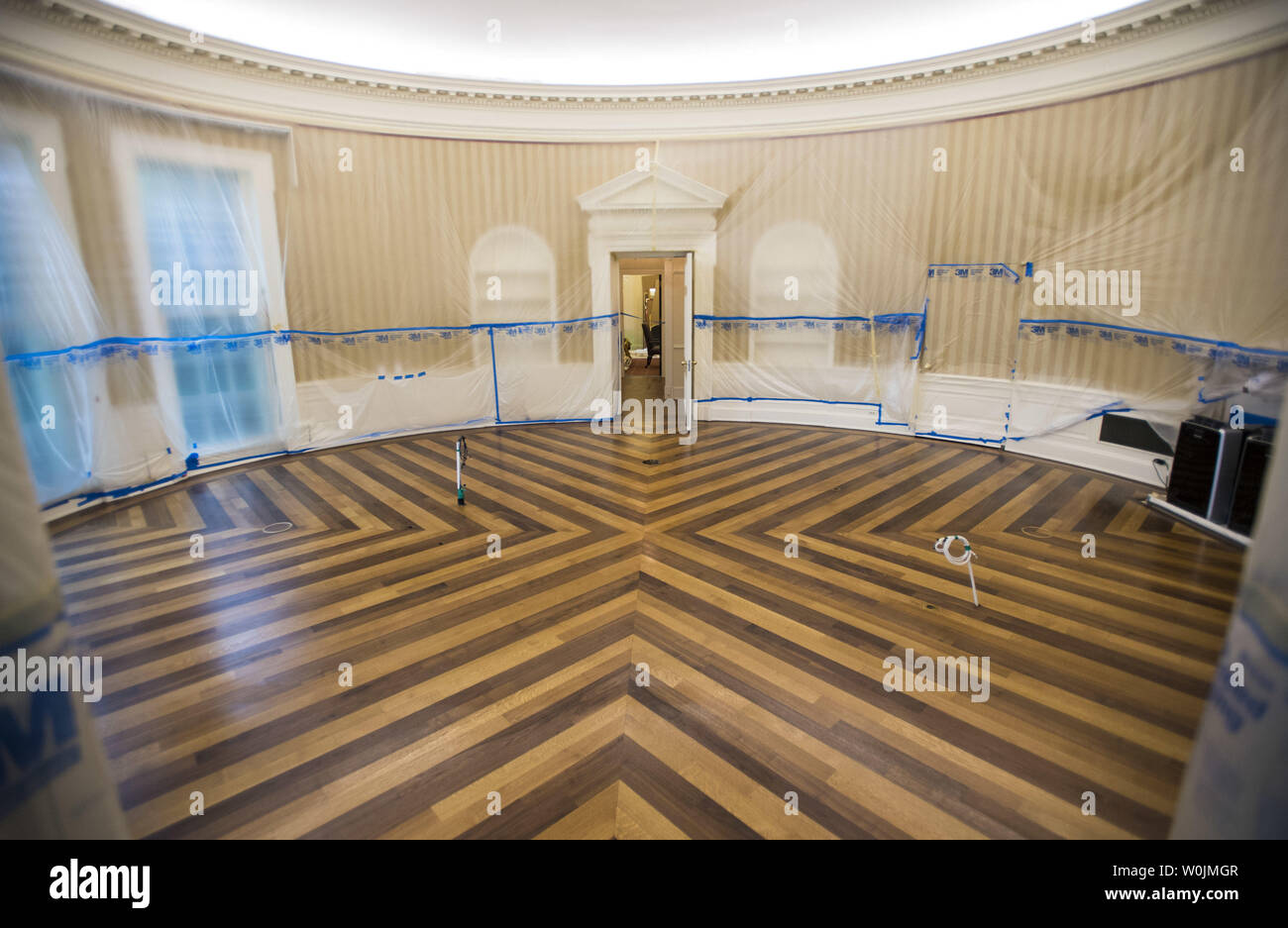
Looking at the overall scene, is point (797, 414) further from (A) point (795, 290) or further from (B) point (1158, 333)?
(B) point (1158, 333)

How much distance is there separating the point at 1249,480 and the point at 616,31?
625cm

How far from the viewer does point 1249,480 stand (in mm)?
4203

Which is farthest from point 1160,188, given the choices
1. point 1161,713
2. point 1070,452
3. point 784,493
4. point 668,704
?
point 668,704

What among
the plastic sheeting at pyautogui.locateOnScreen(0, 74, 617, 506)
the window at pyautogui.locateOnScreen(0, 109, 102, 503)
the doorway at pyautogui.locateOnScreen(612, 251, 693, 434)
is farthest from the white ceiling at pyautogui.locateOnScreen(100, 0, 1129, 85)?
the doorway at pyautogui.locateOnScreen(612, 251, 693, 434)

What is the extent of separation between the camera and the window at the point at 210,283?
17.9 feet

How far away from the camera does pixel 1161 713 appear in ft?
8.58

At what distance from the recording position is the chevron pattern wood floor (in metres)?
2.18

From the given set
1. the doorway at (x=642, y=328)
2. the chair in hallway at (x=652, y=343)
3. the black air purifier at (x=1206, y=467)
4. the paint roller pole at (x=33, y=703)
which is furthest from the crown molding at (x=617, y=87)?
the chair in hallway at (x=652, y=343)

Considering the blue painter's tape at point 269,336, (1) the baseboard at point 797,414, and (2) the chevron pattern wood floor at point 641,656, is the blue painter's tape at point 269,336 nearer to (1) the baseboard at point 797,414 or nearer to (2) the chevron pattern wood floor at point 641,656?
(2) the chevron pattern wood floor at point 641,656

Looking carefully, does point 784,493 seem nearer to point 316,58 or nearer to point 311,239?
point 311,239

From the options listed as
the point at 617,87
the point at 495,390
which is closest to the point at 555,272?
the point at 495,390

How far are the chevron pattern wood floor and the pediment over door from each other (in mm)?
3828

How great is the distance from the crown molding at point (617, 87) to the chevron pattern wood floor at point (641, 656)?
11.0 ft

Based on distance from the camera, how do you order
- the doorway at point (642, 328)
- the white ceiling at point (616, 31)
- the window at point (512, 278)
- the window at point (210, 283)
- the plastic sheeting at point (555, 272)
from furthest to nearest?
the doorway at point (642, 328)
the window at point (512, 278)
the white ceiling at point (616, 31)
the window at point (210, 283)
the plastic sheeting at point (555, 272)
